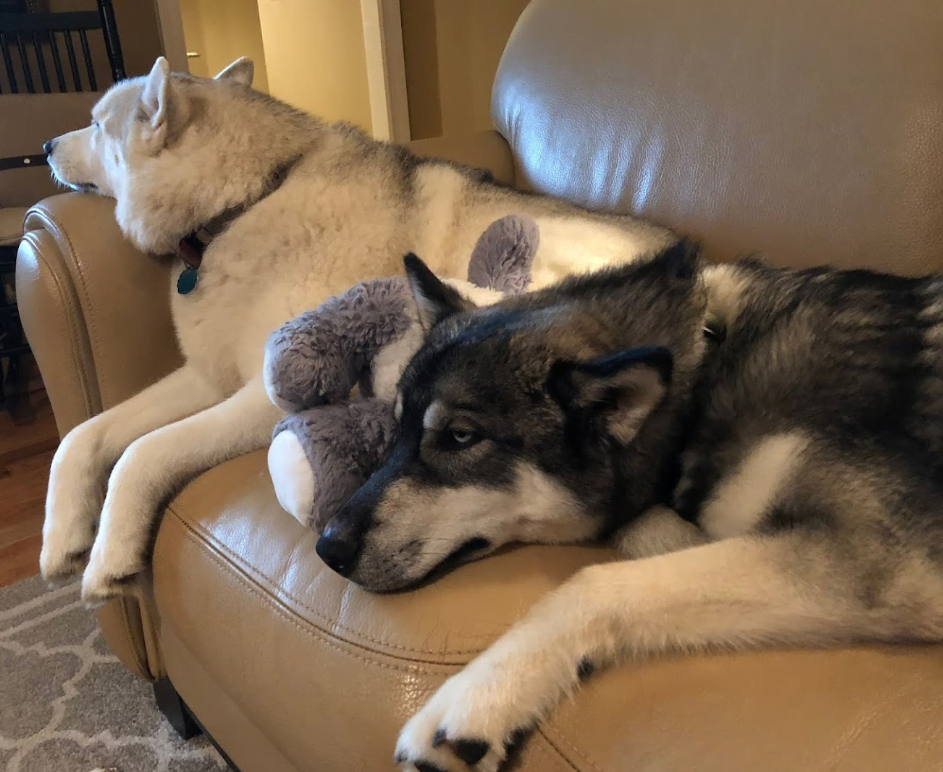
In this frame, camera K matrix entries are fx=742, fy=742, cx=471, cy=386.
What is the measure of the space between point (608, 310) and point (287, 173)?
101 centimetres

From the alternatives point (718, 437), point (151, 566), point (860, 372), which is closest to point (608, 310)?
point (718, 437)

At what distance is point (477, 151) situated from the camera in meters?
2.32

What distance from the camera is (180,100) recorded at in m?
1.78

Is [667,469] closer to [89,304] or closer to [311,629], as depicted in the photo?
[311,629]

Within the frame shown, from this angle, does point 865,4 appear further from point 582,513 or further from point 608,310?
point 582,513

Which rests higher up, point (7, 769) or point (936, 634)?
point (936, 634)

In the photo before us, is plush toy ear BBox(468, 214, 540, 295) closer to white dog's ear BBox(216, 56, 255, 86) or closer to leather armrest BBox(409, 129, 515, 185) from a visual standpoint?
leather armrest BBox(409, 129, 515, 185)

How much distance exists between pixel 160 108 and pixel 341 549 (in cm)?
125

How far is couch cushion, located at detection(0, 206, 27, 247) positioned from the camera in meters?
3.18

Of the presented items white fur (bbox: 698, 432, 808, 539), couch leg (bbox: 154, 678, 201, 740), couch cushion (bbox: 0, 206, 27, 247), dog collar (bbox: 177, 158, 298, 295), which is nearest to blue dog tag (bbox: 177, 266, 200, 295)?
dog collar (bbox: 177, 158, 298, 295)

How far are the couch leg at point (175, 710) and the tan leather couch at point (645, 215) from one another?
0.04 metres

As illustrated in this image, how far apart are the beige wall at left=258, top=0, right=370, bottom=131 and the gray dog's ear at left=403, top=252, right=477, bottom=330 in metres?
3.81

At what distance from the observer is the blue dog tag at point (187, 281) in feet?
5.64

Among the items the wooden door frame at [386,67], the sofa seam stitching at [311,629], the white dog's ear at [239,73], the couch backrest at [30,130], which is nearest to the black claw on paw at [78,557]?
the sofa seam stitching at [311,629]
